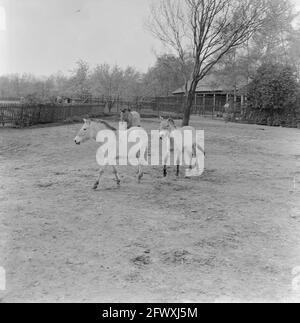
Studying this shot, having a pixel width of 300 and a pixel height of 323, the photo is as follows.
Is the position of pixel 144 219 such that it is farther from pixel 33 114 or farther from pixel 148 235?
pixel 33 114

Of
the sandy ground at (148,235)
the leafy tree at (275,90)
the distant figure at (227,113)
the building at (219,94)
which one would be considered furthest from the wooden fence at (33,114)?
the building at (219,94)

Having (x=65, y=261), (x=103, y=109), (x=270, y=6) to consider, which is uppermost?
(x=270, y=6)

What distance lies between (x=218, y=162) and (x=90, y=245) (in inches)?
295

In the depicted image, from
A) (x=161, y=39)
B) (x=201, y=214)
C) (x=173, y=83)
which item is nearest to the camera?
(x=201, y=214)

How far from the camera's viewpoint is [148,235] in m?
5.36

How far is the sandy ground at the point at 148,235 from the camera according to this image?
12.4 feet

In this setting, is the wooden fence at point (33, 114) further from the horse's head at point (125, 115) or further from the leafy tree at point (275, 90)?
the leafy tree at point (275, 90)

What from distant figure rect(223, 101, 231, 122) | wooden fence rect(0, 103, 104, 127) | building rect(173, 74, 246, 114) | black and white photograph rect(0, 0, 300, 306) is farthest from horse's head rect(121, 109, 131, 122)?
building rect(173, 74, 246, 114)

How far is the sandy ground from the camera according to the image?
3.77m

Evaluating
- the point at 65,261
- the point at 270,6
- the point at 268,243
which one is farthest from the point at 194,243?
the point at 270,6

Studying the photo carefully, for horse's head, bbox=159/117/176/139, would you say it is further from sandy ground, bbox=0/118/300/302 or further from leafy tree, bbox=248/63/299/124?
leafy tree, bbox=248/63/299/124

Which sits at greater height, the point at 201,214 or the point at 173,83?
the point at 173,83

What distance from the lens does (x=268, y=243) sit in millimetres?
5129
